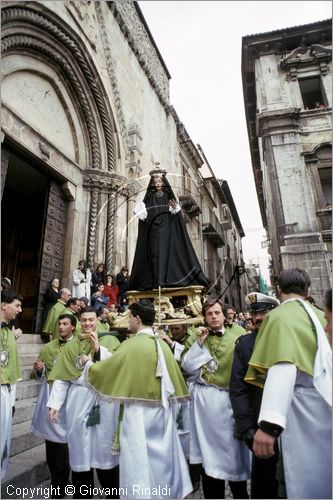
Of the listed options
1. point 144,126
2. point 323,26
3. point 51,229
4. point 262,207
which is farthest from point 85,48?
point 262,207

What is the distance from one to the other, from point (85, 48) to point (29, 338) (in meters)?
8.74

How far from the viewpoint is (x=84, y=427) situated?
305cm

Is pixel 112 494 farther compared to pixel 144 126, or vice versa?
pixel 144 126

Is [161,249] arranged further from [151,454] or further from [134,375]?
[151,454]

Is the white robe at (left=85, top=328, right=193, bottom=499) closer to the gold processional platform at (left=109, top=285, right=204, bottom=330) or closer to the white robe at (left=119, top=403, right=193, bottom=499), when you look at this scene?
the white robe at (left=119, top=403, right=193, bottom=499)

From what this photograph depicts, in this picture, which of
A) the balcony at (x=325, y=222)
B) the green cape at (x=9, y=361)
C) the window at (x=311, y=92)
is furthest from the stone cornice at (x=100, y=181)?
the window at (x=311, y=92)

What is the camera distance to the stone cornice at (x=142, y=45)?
1199 cm

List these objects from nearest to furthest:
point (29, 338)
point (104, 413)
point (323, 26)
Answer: point (104, 413) → point (29, 338) → point (323, 26)

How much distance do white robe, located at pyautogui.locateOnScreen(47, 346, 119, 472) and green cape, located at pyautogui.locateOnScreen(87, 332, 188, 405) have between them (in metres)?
0.55

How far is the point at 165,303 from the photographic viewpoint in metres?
4.29

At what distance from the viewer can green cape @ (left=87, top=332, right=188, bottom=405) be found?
2406 mm

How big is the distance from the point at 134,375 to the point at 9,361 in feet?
4.67

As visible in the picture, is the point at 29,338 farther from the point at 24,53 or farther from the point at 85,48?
the point at 85,48

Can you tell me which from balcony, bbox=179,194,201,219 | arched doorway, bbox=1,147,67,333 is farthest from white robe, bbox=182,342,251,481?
balcony, bbox=179,194,201,219
